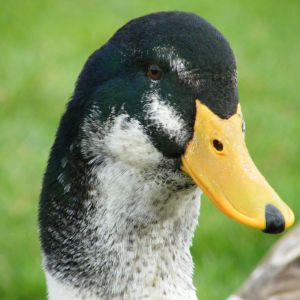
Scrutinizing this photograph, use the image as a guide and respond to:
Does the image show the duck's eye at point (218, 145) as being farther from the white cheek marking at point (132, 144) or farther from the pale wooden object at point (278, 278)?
the pale wooden object at point (278, 278)

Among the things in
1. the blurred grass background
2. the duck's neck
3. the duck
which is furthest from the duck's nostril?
the blurred grass background

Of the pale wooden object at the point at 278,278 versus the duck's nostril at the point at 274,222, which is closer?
the duck's nostril at the point at 274,222

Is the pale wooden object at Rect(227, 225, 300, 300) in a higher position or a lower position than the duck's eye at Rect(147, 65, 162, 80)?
lower

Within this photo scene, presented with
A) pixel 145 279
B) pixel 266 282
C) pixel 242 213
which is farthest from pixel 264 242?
pixel 242 213

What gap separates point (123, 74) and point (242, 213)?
1.52ft

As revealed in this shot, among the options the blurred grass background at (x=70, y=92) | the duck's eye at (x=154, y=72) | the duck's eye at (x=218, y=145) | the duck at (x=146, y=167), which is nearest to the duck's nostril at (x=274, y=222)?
the duck at (x=146, y=167)

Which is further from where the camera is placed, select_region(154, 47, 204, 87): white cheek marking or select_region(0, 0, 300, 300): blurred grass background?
select_region(0, 0, 300, 300): blurred grass background

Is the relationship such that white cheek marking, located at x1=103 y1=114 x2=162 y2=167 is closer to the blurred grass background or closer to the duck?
the duck

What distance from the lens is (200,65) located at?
6.59 ft

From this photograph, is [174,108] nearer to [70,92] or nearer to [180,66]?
[180,66]

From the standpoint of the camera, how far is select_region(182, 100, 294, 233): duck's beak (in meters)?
Answer: 1.91

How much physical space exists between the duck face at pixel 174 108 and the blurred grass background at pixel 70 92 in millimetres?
1779

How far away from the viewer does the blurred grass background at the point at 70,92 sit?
4008 mm

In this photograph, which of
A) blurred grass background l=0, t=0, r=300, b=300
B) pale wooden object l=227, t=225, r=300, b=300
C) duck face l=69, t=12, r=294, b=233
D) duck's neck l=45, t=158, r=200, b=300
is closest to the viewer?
duck face l=69, t=12, r=294, b=233
